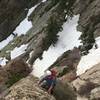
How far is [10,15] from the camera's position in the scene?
61.8 metres

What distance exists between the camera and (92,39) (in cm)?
3544

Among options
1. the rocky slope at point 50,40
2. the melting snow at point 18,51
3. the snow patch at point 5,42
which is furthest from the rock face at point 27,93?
the snow patch at point 5,42

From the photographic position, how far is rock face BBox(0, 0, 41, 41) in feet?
200

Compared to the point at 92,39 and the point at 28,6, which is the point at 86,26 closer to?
the point at 92,39

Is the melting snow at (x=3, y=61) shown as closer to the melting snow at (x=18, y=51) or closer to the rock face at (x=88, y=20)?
the melting snow at (x=18, y=51)

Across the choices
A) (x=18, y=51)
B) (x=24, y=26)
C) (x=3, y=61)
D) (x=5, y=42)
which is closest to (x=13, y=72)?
(x=3, y=61)

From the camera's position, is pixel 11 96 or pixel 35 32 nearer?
pixel 11 96

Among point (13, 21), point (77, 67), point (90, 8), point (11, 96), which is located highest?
point (13, 21)

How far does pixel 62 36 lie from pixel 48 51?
3031mm

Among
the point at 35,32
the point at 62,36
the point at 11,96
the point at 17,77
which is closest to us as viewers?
the point at 11,96

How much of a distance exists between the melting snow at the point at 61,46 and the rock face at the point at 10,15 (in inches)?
733

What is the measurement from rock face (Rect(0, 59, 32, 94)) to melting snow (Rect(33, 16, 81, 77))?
1371mm

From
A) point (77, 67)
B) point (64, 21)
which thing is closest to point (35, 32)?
point (64, 21)

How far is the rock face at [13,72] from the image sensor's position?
106 ft
